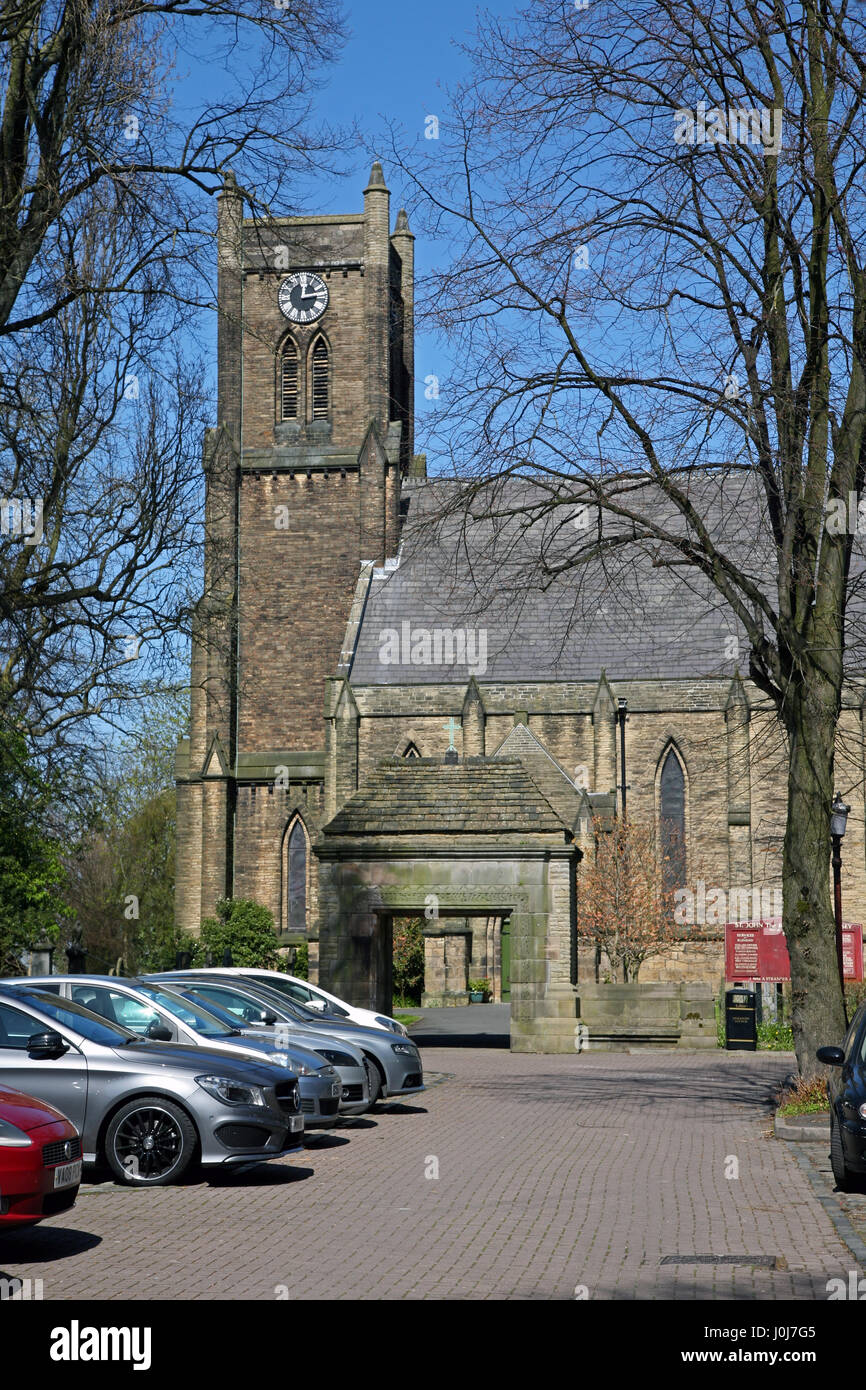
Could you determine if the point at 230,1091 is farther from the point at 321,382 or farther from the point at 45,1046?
the point at 321,382

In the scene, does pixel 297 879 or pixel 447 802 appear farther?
pixel 297 879

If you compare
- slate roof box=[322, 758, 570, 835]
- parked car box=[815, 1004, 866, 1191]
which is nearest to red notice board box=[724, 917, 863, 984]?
slate roof box=[322, 758, 570, 835]

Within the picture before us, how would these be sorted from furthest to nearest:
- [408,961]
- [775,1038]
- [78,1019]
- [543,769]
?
[408,961] < [543,769] < [775,1038] < [78,1019]

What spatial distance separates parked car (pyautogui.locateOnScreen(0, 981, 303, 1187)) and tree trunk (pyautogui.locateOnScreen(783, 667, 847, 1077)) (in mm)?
6739

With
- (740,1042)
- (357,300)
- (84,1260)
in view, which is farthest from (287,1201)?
(357,300)

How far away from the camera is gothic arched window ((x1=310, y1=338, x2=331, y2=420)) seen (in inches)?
1973

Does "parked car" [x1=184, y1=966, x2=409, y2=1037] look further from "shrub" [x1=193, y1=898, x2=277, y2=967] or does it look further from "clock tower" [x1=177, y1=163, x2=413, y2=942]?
"clock tower" [x1=177, y1=163, x2=413, y2=942]

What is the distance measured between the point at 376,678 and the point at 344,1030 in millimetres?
30338

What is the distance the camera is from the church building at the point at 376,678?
44.4 meters

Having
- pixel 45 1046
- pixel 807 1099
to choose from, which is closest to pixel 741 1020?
pixel 807 1099

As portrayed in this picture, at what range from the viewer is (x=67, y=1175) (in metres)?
8.91

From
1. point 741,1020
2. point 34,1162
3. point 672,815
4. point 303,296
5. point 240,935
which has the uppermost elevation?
point 303,296

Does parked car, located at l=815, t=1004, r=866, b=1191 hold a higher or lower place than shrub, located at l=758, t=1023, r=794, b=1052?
higher

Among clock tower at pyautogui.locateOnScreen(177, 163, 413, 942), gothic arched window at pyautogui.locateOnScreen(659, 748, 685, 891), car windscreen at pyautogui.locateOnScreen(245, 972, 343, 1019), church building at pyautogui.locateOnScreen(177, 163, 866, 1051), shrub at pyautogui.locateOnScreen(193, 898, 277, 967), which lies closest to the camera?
car windscreen at pyautogui.locateOnScreen(245, 972, 343, 1019)
